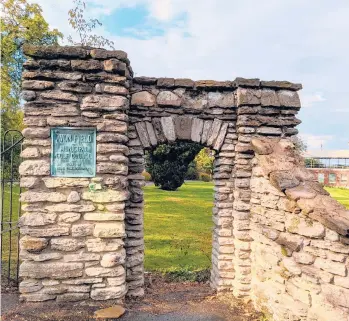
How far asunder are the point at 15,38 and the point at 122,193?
14473 millimetres

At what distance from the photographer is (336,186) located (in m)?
40.3

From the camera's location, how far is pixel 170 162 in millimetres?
20203

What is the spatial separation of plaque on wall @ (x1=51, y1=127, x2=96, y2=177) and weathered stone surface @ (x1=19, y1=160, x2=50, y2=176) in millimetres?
84

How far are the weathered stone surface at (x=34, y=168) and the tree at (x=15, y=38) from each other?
1230 cm

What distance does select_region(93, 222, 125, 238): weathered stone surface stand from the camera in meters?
4.30

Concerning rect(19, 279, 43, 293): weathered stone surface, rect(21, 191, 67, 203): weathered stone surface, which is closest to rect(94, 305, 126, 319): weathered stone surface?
rect(19, 279, 43, 293): weathered stone surface

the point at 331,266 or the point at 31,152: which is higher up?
the point at 31,152

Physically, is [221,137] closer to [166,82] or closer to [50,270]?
[166,82]

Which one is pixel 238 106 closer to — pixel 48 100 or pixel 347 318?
pixel 48 100

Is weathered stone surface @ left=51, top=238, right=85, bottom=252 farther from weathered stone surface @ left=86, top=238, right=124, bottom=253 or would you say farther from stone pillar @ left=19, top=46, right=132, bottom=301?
weathered stone surface @ left=86, top=238, right=124, bottom=253

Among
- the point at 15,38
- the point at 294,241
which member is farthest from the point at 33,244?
the point at 15,38

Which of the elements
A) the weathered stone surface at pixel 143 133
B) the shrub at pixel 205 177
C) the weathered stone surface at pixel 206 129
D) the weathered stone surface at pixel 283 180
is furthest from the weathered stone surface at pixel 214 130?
the shrub at pixel 205 177

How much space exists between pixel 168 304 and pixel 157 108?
2.85 meters

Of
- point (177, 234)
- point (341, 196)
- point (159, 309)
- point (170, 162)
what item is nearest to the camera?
point (159, 309)
